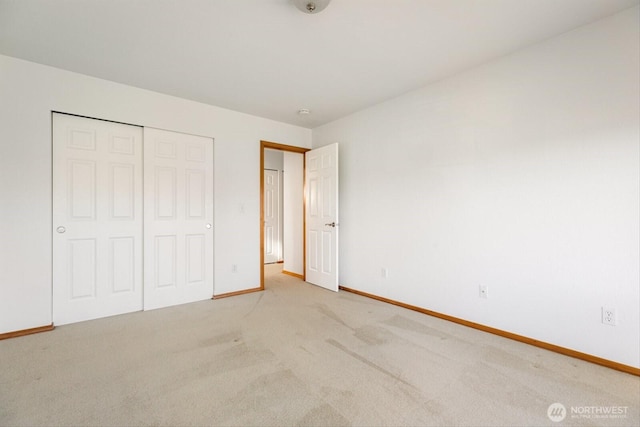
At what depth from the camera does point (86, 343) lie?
2.34m

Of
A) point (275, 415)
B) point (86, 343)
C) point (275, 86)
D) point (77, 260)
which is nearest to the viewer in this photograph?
point (275, 415)

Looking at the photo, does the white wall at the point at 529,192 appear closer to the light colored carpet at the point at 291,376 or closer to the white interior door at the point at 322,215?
the light colored carpet at the point at 291,376

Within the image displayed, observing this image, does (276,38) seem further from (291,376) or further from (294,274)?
(294,274)

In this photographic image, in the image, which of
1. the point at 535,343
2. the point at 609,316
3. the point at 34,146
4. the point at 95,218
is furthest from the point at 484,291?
the point at 34,146

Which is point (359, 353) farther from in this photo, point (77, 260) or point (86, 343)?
point (77, 260)

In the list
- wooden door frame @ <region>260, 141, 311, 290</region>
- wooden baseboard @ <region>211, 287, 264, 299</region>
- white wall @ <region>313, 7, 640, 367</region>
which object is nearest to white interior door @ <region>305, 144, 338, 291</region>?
wooden door frame @ <region>260, 141, 311, 290</region>

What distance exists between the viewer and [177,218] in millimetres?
3367

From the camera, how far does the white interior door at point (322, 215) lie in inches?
155

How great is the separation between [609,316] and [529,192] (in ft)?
3.34

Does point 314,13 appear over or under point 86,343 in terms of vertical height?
over

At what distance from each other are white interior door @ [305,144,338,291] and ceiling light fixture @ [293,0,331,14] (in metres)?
2.13

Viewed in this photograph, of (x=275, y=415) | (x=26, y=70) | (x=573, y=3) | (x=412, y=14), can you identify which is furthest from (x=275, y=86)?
(x=275, y=415)

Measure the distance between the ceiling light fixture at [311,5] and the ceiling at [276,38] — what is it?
0.30 feet

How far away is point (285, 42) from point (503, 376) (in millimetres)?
2896
